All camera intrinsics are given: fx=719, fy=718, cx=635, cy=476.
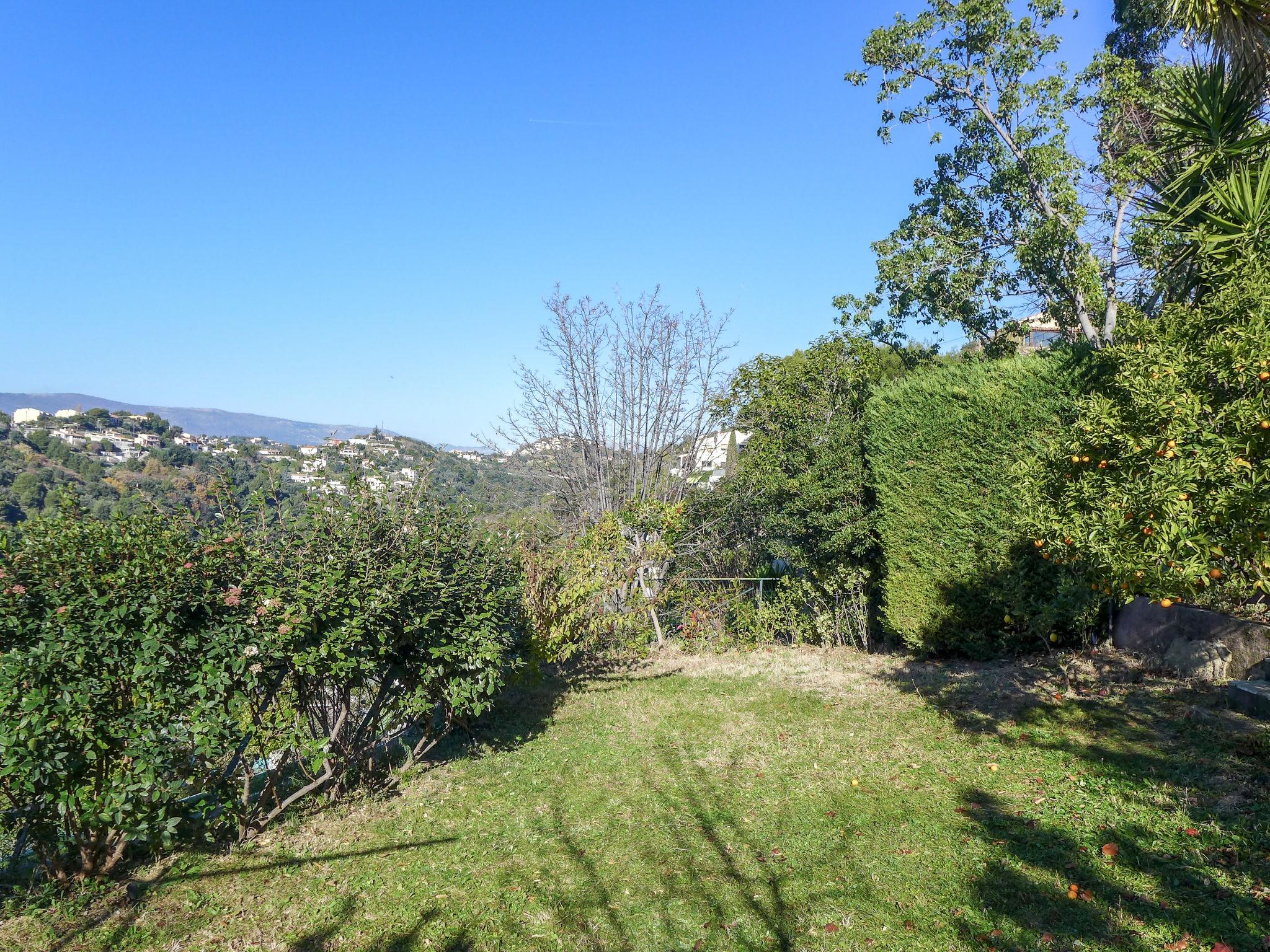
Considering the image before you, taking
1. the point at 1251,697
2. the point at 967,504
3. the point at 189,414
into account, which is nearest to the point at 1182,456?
the point at 1251,697

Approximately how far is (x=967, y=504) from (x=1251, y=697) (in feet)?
12.2

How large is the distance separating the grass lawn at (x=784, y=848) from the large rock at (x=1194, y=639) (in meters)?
0.45

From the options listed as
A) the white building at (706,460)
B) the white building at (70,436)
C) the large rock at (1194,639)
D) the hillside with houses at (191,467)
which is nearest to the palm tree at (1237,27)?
the large rock at (1194,639)

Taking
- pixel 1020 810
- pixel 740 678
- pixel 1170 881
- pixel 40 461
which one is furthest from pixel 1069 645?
pixel 40 461

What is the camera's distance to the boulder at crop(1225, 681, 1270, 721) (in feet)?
19.3

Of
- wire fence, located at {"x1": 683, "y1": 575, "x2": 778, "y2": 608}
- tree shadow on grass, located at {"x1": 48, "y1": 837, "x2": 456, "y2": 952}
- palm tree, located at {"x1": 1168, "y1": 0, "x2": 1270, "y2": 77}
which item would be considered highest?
palm tree, located at {"x1": 1168, "y1": 0, "x2": 1270, "y2": 77}

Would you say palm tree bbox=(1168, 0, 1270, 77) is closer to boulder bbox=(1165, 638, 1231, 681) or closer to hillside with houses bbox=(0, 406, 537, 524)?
boulder bbox=(1165, 638, 1231, 681)

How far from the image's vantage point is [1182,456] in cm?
381

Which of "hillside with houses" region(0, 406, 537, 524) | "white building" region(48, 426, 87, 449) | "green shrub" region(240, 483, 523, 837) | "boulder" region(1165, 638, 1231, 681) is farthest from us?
"white building" region(48, 426, 87, 449)

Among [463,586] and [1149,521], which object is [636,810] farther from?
[1149,521]

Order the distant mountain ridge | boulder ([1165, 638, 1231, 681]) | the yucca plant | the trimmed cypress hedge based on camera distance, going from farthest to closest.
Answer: the distant mountain ridge → the trimmed cypress hedge → boulder ([1165, 638, 1231, 681]) → the yucca plant

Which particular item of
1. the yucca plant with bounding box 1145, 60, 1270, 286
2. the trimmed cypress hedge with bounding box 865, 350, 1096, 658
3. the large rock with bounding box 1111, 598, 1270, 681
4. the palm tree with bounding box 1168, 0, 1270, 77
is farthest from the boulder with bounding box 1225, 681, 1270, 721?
the palm tree with bounding box 1168, 0, 1270, 77

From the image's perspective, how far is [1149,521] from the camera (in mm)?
3930

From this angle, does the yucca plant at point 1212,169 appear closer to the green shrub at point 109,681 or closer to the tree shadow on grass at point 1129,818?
the tree shadow on grass at point 1129,818
